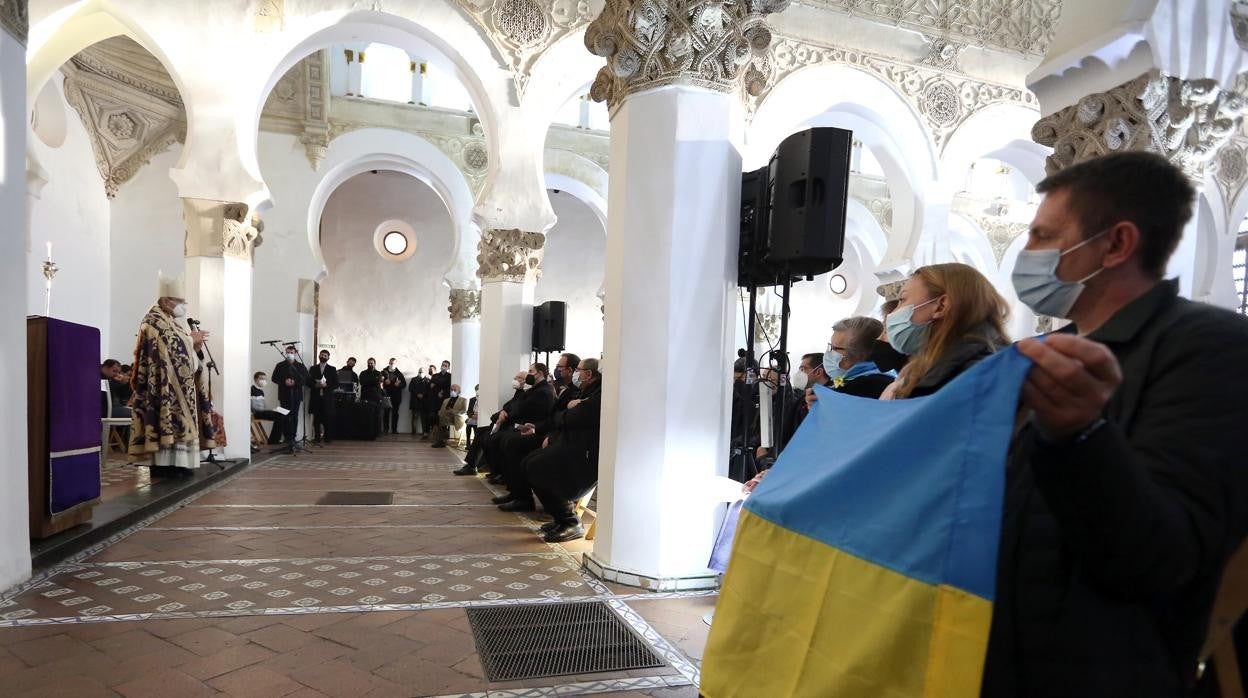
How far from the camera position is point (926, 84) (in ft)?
35.6

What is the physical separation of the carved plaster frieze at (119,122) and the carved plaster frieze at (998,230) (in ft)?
59.0

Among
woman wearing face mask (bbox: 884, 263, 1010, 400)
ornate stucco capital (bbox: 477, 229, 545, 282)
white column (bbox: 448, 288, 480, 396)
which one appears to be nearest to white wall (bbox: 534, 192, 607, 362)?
white column (bbox: 448, 288, 480, 396)

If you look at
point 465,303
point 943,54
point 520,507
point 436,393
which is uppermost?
point 943,54

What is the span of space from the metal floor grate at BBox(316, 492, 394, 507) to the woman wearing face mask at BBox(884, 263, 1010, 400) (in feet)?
21.0

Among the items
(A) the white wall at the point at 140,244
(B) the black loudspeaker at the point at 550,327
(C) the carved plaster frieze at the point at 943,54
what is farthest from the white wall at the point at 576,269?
(C) the carved plaster frieze at the point at 943,54

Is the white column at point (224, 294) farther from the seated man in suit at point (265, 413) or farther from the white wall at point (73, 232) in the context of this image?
the white wall at point (73, 232)

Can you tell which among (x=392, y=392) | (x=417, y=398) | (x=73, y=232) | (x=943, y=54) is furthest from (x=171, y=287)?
(x=943, y=54)

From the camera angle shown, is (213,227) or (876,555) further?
(213,227)

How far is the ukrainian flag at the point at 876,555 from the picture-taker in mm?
1186

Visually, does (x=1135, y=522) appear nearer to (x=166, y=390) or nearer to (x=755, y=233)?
(x=755, y=233)

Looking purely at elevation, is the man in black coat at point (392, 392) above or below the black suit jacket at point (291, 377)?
below

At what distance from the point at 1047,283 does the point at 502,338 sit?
375 inches

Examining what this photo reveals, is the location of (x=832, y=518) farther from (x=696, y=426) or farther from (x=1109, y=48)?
(x=1109, y=48)

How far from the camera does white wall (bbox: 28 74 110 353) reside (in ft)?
36.1
